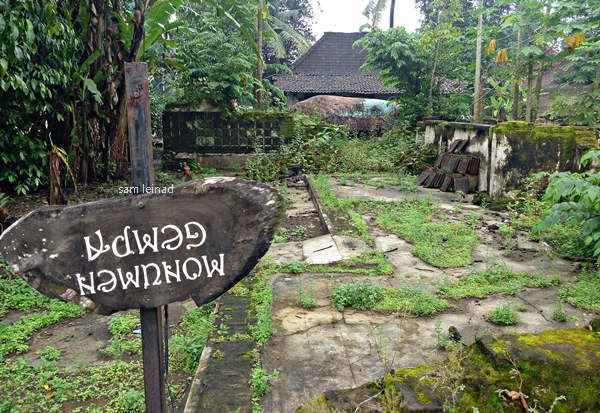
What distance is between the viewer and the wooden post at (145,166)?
63.2 inches

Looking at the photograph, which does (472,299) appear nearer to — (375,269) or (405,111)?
(375,269)

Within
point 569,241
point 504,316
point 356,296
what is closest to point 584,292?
point 504,316

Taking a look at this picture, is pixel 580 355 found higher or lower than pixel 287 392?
higher

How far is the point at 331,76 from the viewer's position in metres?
20.3

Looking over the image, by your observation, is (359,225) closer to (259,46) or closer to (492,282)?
(492,282)

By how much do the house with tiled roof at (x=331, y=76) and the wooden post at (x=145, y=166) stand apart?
1589 centimetres

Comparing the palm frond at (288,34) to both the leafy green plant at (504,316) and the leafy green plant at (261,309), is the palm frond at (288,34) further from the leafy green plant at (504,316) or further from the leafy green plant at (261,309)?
the leafy green plant at (504,316)

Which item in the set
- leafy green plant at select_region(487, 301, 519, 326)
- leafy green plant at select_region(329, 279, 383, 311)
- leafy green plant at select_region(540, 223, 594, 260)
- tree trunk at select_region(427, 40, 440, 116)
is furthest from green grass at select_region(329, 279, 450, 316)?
tree trunk at select_region(427, 40, 440, 116)

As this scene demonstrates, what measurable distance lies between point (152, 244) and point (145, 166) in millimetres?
286

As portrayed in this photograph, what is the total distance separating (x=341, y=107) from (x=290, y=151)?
561 cm

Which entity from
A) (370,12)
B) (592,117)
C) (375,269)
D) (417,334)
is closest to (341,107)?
(370,12)

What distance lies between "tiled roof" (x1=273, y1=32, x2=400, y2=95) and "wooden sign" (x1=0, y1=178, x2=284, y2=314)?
58.5ft

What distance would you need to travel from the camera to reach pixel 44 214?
4.96ft

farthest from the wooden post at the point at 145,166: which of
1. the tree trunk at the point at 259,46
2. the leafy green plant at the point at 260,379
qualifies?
the tree trunk at the point at 259,46
